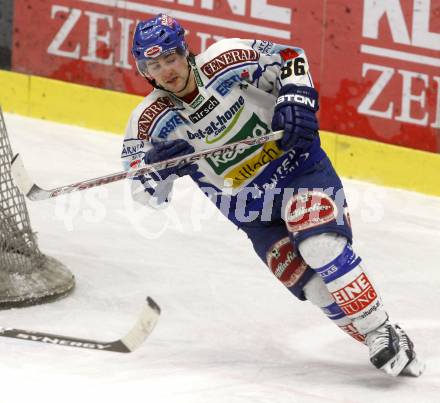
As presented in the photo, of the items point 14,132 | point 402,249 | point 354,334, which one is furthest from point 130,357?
point 14,132

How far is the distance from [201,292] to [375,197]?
1589 millimetres

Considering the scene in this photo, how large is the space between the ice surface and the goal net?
65mm

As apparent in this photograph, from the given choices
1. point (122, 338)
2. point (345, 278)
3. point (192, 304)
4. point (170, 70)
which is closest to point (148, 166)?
point (170, 70)

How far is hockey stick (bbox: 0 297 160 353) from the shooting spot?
171 inches

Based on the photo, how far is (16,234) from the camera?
5.63 m

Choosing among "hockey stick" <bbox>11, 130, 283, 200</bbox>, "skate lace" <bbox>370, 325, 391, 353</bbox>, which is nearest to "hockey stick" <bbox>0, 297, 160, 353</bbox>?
"hockey stick" <bbox>11, 130, 283, 200</bbox>

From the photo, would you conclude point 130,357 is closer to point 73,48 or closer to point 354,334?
point 354,334

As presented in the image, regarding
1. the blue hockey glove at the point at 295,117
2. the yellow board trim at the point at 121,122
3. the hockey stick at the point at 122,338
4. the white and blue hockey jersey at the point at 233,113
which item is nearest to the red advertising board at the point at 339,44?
the yellow board trim at the point at 121,122

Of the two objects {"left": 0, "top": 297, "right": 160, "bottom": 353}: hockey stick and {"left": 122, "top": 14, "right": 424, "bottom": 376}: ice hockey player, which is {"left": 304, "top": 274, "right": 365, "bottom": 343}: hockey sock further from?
{"left": 0, "top": 297, "right": 160, "bottom": 353}: hockey stick

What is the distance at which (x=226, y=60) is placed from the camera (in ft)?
15.4

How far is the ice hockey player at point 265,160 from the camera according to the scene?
455cm

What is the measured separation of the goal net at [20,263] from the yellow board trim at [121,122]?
6.59ft

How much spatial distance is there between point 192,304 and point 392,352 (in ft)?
4.15

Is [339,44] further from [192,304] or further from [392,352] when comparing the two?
[392,352]
